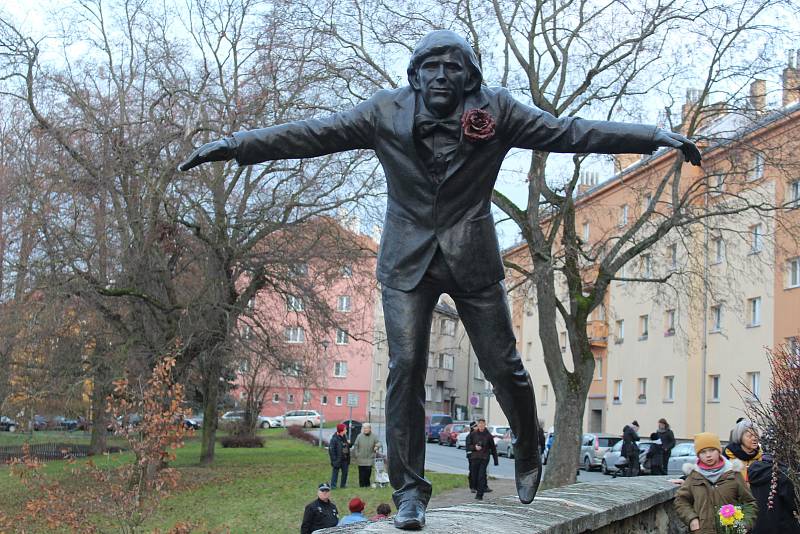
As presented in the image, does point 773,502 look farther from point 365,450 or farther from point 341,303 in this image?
point 341,303

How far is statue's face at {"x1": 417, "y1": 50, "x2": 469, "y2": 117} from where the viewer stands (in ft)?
16.3

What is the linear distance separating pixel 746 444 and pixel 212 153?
5175 millimetres

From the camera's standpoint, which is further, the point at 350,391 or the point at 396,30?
the point at 350,391

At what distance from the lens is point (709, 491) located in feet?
23.8

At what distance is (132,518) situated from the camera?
42.0 feet

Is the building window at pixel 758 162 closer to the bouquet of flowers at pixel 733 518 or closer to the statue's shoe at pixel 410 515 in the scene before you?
the bouquet of flowers at pixel 733 518

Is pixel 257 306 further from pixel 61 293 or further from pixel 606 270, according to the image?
pixel 606 270

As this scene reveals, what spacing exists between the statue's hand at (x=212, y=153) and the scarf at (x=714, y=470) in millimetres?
4472

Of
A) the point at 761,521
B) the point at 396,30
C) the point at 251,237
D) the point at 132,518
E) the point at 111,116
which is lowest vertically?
the point at 132,518

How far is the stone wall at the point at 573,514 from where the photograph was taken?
15.9ft

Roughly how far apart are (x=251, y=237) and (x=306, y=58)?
626cm

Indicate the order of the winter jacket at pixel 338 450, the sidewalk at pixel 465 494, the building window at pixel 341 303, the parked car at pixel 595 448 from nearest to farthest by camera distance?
the sidewalk at pixel 465 494, the winter jacket at pixel 338 450, the building window at pixel 341 303, the parked car at pixel 595 448

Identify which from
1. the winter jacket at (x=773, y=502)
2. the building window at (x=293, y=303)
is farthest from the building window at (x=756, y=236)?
the winter jacket at (x=773, y=502)

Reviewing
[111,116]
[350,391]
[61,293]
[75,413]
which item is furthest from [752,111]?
[350,391]
